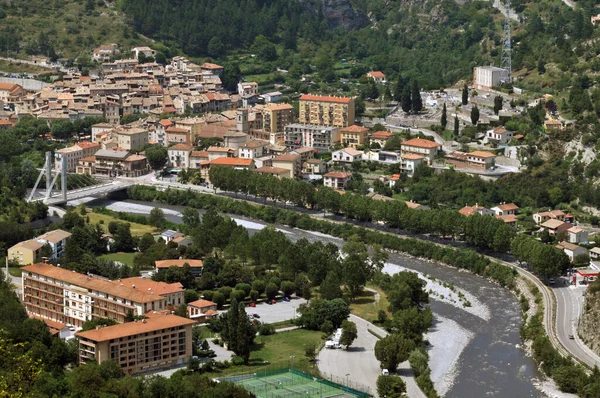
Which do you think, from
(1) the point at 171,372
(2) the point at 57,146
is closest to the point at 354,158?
(2) the point at 57,146

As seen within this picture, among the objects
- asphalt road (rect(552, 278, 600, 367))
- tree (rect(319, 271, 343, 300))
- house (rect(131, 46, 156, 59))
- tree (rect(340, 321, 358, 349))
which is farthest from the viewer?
house (rect(131, 46, 156, 59))

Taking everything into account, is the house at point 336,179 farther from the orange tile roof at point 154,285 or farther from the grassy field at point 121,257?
the orange tile roof at point 154,285

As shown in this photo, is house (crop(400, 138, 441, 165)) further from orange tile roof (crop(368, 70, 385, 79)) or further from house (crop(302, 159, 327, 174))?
orange tile roof (crop(368, 70, 385, 79))

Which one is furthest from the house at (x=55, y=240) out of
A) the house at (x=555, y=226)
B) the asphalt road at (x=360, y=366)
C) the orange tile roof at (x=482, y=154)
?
the orange tile roof at (x=482, y=154)

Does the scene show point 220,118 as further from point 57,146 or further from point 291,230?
point 291,230

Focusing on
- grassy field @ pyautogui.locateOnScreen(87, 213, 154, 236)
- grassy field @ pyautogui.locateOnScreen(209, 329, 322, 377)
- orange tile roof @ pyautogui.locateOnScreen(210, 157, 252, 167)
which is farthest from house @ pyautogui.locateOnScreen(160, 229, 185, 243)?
grassy field @ pyautogui.locateOnScreen(209, 329, 322, 377)

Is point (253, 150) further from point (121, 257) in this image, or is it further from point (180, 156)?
point (121, 257)

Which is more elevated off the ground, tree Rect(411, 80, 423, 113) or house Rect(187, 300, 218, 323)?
tree Rect(411, 80, 423, 113)

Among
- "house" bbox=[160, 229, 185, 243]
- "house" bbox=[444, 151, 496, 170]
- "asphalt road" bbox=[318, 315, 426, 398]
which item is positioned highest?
"house" bbox=[444, 151, 496, 170]
